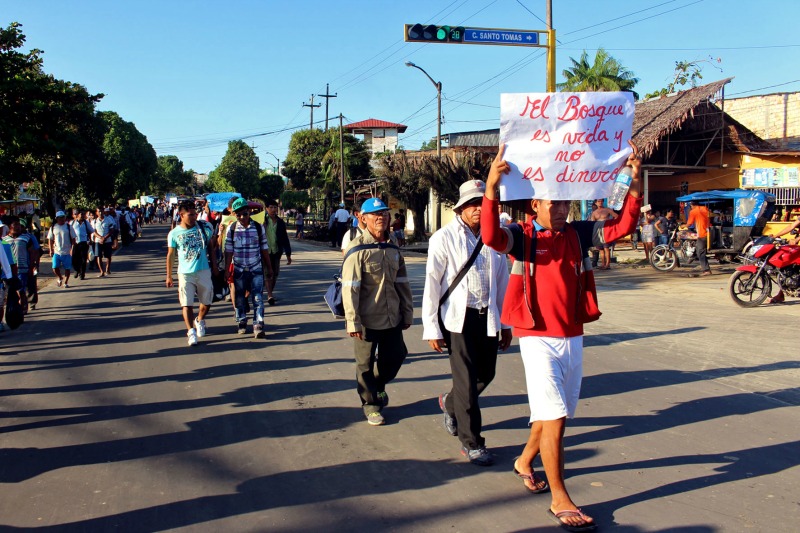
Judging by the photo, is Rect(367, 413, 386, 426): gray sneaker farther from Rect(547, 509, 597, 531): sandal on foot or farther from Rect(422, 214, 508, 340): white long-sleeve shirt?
Rect(547, 509, 597, 531): sandal on foot

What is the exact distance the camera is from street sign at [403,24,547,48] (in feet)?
46.6

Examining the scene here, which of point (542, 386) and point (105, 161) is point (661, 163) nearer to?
point (542, 386)

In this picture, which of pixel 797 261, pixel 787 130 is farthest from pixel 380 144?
pixel 797 261

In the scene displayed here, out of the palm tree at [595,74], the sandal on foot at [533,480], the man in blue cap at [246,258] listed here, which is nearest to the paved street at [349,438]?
the sandal on foot at [533,480]

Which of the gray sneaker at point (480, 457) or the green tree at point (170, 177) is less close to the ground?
the green tree at point (170, 177)

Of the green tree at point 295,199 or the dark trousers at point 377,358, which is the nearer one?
the dark trousers at point 377,358

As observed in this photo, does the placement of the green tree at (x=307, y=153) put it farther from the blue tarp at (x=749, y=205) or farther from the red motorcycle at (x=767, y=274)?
the red motorcycle at (x=767, y=274)

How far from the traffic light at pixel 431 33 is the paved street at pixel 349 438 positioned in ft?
24.6

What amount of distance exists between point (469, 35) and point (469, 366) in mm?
11602

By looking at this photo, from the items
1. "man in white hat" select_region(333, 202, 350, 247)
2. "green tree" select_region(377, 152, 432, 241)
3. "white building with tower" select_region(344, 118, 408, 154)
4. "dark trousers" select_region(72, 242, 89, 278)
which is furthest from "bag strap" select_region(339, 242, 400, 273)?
"white building with tower" select_region(344, 118, 408, 154)

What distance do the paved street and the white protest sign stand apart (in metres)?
1.89

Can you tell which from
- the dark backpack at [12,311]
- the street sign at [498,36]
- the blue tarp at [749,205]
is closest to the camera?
the dark backpack at [12,311]

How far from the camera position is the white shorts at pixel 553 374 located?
3.72 m

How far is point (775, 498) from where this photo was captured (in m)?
3.98
